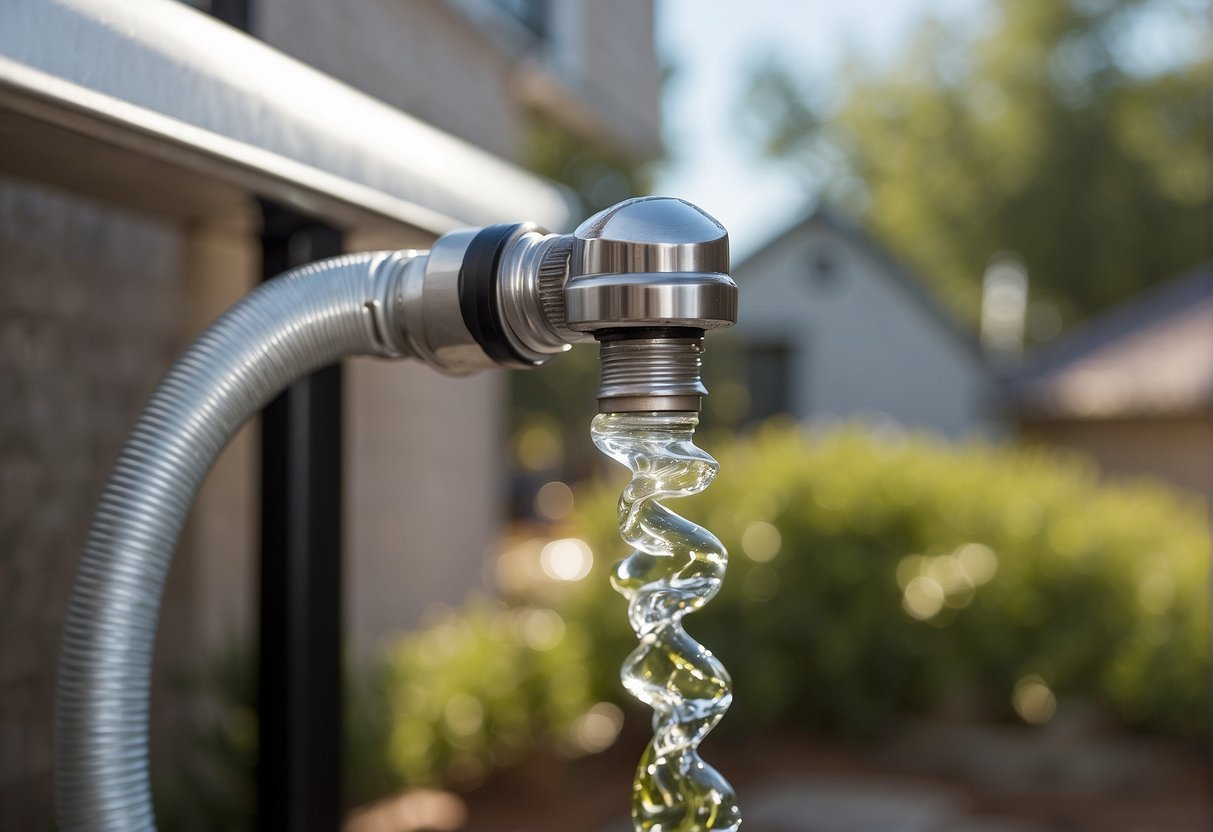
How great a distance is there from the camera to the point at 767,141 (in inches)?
1171

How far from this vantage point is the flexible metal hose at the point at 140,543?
0.89m

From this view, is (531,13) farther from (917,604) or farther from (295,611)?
(295,611)

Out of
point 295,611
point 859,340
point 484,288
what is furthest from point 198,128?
point 859,340

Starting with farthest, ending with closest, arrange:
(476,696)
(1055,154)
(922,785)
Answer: (1055,154), (922,785), (476,696)

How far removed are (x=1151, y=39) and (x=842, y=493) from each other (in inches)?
839

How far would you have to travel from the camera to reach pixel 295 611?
1641 millimetres

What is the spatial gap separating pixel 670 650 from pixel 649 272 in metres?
0.31

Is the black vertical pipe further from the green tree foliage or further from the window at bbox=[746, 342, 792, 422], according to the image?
the green tree foliage

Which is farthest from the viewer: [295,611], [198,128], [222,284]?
[222,284]

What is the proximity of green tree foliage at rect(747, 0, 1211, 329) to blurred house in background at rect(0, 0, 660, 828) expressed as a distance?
18.3m

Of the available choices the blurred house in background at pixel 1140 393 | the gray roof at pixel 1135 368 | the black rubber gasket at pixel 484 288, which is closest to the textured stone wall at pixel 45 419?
the black rubber gasket at pixel 484 288

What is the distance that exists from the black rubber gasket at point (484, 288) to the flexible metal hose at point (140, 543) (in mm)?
143

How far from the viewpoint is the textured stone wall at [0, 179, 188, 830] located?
2.54 meters

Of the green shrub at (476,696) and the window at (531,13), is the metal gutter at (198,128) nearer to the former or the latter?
the green shrub at (476,696)
